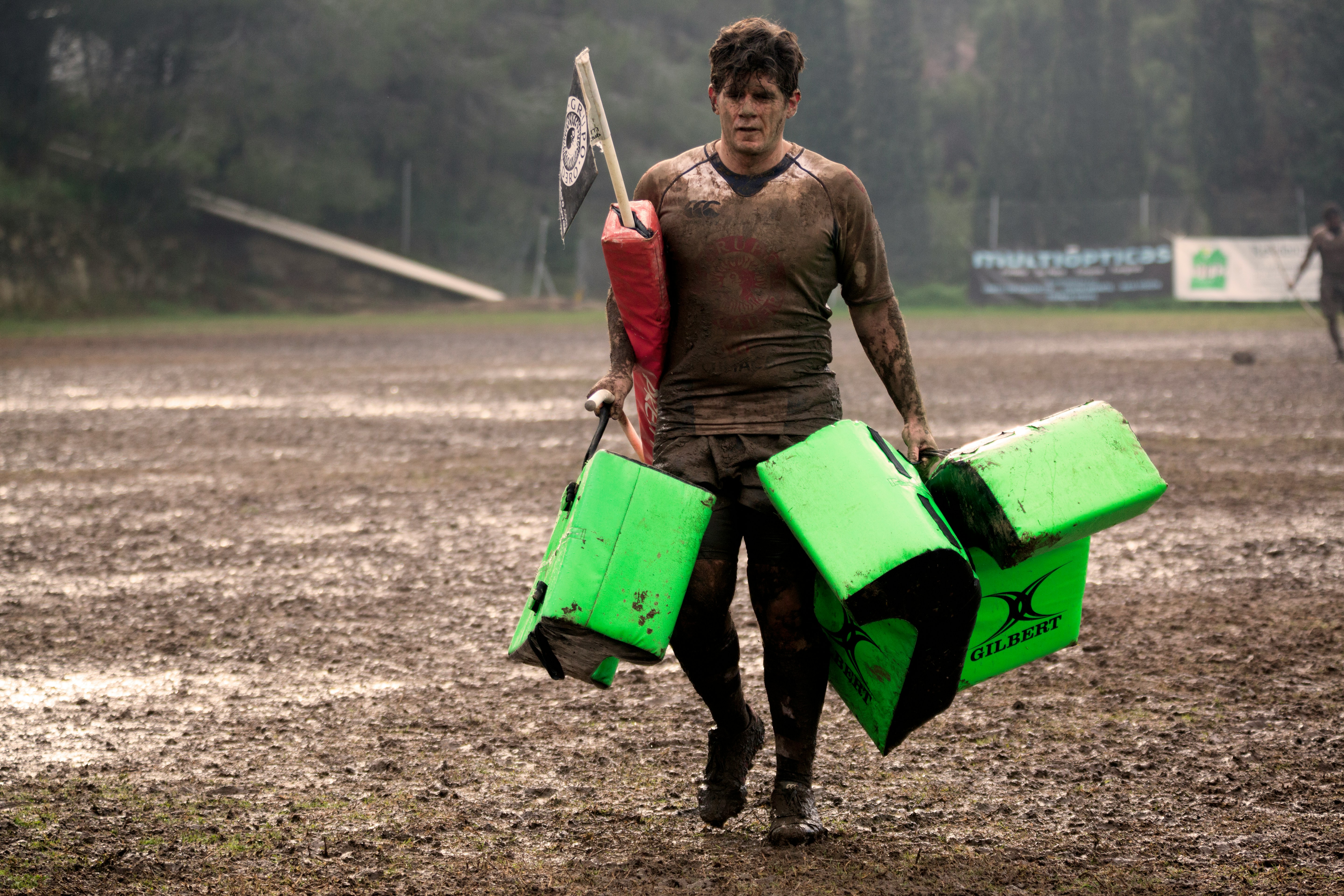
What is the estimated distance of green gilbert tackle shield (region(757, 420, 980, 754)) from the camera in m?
2.97

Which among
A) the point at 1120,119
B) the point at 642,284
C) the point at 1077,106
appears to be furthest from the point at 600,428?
the point at 1120,119

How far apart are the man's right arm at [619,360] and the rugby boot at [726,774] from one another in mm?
881

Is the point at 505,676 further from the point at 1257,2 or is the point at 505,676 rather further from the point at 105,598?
the point at 1257,2

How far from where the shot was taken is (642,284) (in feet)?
11.2

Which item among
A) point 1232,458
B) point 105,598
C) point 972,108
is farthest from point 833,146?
point 105,598

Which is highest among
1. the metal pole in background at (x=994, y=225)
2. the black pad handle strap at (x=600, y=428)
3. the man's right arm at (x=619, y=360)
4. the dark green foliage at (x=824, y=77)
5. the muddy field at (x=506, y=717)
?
the dark green foliage at (x=824, y=77)

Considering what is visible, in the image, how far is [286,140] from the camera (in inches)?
1517

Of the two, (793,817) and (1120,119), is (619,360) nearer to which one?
(793,817)

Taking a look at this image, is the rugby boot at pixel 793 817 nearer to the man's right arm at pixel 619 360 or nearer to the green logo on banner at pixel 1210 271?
the man's right arm at pixel 619 360

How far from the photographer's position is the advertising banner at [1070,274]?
3303 cm

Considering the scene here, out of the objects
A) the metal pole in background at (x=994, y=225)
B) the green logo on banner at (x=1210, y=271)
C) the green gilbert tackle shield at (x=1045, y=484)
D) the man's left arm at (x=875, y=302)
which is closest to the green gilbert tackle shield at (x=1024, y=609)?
the green gilbert tackle shield at (x=1045, y=484)

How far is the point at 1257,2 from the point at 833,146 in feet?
52.2

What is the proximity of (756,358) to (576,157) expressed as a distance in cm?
82

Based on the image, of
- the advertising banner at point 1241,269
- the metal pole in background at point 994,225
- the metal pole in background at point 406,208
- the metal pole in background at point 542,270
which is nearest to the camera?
the advertising banner at point 1241,269
